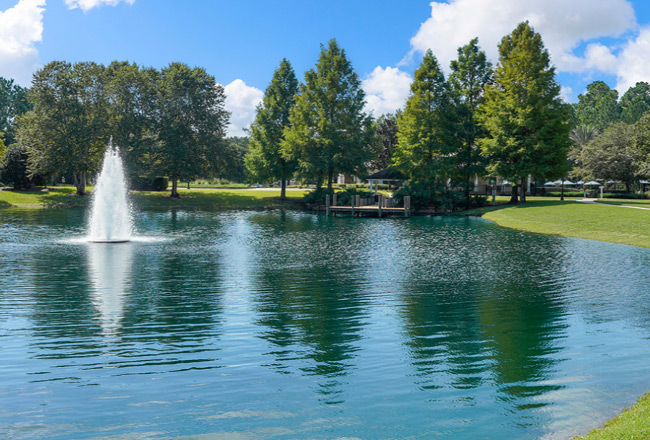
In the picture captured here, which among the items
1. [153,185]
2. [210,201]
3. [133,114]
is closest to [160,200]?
[210,201]

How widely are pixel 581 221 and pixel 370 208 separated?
24.2 m

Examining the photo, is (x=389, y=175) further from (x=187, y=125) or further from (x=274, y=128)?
(x=187, y=125)

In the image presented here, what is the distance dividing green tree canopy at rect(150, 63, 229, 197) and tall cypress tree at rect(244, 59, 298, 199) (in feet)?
16.0

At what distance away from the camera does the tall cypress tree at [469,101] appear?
64062 mm

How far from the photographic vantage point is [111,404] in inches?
357

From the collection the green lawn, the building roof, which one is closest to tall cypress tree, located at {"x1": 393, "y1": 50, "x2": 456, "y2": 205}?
the building roof

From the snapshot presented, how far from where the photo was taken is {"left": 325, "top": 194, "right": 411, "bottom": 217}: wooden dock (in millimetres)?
59578

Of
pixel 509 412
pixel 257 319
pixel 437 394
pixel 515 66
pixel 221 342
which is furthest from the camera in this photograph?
pixel 515 66

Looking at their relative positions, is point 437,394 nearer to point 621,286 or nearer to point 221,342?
point 221,342

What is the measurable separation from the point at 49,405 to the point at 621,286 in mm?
18965

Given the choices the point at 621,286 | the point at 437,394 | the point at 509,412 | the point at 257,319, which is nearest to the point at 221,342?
the point at 257,319

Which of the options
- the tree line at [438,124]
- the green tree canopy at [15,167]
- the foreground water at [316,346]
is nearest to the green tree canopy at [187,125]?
the tree line at [438,124]

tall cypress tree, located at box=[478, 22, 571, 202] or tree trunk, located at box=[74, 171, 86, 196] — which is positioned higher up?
tall cypress tree, located at box=[478, 22, 571, 202]

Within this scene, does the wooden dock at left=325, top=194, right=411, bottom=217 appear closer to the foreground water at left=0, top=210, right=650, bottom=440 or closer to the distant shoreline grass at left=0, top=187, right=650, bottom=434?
the distant shoreline grass at left=0, top=187, right=650, bottom=434
